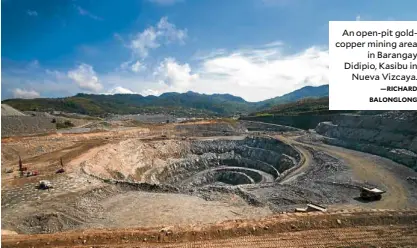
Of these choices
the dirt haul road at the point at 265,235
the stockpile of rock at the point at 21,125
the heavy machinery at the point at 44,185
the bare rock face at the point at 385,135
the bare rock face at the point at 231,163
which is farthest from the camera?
the stockpile of rock at the point at 21,125

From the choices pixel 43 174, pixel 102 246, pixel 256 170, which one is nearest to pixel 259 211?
pixel 102 246

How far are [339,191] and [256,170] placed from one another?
24.3 meters

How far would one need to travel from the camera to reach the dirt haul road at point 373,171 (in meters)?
22.7

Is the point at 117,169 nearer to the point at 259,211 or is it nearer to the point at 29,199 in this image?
the point at 29,199

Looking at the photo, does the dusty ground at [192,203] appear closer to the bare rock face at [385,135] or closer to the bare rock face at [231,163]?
the bare rock face at [385,135]

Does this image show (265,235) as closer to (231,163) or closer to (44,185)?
(44,185)

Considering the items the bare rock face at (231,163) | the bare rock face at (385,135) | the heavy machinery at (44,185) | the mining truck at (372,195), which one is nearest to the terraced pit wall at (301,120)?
the bare rock face at (385,135)

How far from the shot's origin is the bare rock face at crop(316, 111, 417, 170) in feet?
116

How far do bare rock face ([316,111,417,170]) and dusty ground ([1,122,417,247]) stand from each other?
72.1 inches

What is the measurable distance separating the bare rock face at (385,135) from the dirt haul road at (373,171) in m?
1.43

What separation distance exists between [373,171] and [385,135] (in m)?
14.3

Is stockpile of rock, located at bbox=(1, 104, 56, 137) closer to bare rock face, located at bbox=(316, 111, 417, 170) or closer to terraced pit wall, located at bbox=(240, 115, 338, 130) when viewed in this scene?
bare rock face, located at bbox=(316, 111, 417, 170)

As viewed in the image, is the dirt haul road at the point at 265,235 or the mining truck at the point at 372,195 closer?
the dirt haul road at the point at 265,235

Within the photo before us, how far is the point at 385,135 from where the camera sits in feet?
139
